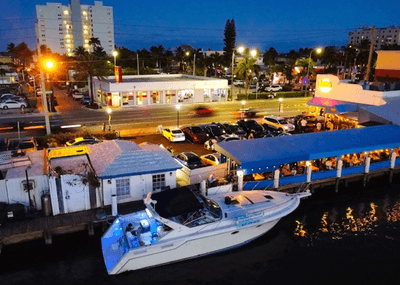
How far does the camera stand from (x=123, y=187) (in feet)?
61.8

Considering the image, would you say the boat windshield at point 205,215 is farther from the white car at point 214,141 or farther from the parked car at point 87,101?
the parked car at point 87,101

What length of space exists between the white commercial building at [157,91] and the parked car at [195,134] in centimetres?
1906

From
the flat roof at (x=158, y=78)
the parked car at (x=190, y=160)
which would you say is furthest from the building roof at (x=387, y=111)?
the flat roof at (x=158, y=78)

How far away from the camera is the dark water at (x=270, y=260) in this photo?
14859mm

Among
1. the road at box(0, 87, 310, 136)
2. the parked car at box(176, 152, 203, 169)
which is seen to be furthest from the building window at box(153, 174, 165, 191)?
the road at box(0, 87, 310, 136)

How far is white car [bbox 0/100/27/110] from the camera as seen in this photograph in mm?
47188

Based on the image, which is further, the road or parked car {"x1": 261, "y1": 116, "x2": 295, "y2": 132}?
the road

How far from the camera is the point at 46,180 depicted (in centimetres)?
1811

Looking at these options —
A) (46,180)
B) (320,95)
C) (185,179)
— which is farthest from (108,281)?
(320,95)

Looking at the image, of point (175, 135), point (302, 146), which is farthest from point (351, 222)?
point (175, 135)

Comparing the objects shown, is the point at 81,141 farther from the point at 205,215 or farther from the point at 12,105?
the point at 12,105

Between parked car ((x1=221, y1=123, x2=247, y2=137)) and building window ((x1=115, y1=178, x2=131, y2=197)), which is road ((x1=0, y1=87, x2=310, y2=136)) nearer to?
parked car ((x1=221, y1=123, x2=247, y2=137))

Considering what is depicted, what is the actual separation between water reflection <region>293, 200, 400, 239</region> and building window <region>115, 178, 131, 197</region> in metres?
9.38

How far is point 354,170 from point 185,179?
12234 millimetres
